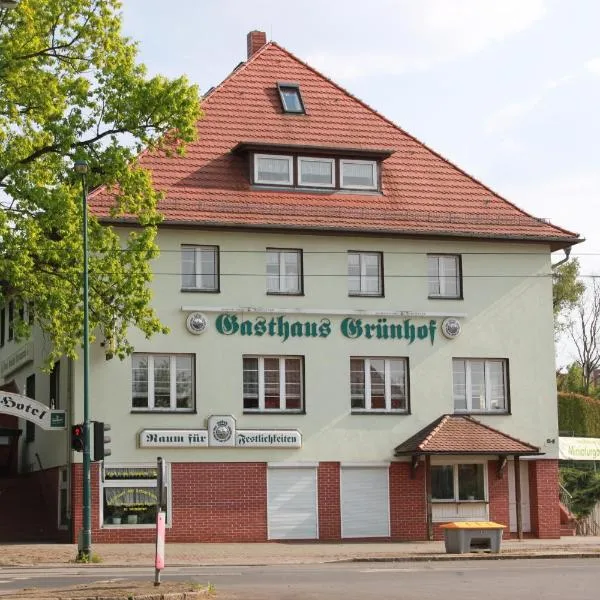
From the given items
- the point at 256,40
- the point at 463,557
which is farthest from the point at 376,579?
the point at 256,40

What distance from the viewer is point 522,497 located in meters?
37.7

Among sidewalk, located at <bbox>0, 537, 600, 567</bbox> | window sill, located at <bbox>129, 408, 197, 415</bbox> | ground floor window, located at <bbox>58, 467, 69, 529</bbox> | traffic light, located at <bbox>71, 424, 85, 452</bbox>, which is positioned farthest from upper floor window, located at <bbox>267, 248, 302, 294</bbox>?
traffic light, located at <bbox>71, 424, 85, 452</bbox>

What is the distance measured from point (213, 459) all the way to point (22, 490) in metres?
7.41

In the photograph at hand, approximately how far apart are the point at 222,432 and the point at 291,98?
35.2 ft

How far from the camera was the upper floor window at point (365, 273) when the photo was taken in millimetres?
36875

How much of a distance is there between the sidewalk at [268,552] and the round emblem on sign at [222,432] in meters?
2.87

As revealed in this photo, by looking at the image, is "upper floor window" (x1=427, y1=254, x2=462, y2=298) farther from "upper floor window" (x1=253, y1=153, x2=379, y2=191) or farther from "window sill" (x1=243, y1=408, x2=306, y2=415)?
"window sill" (x1=243, y1=408, x2=306, y2=415)

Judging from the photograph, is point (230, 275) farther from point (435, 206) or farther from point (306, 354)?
point (435, 206)

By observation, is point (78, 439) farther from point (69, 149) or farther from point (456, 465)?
point (456, 465)

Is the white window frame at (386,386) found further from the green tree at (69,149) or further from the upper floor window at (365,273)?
the green tree at (69,149)

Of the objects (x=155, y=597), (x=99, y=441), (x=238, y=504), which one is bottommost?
(x=155, y=597)

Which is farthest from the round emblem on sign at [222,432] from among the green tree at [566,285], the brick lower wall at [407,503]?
the green tree at [566,285]

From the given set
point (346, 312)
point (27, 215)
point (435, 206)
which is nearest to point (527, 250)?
point (435, 206)

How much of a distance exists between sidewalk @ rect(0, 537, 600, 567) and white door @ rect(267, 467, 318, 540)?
710 mm
